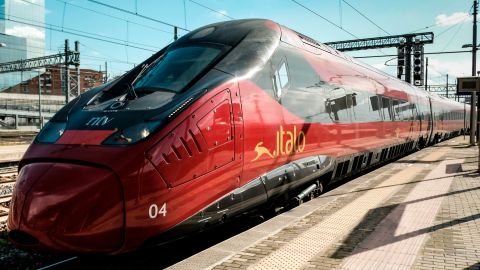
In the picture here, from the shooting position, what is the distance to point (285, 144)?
6359 millimetres

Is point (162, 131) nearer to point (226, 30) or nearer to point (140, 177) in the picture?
point (140, 177)

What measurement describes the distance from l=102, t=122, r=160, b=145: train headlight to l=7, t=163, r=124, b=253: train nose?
0.34m

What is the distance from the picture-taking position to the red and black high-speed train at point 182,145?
4.10 m

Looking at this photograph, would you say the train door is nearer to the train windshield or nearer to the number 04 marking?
the train windshield

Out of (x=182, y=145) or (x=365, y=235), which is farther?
(x=365, y=235)

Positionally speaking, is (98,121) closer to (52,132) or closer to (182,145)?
(52,132)

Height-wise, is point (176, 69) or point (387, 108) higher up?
point (176, 69)

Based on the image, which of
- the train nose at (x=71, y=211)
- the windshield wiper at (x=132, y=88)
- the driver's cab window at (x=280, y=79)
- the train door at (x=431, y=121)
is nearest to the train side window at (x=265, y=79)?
the driver's cab window at (x=280, y=79)

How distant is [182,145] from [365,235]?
2.69 metres

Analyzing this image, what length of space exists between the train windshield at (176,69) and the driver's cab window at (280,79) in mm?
925

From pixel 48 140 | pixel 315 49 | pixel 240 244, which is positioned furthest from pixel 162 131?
pixel 315 49

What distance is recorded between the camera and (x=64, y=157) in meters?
4.29

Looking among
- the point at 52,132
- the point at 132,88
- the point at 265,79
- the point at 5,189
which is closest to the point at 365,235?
the point at 265,79

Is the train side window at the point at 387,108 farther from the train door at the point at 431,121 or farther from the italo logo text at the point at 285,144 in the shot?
the train door at the point at 431,121
